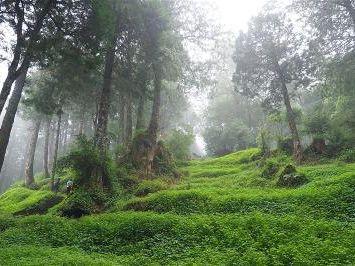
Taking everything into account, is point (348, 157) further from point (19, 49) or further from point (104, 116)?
point (19, 49)

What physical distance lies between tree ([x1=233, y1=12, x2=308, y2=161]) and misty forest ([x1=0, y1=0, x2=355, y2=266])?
0.09 metres

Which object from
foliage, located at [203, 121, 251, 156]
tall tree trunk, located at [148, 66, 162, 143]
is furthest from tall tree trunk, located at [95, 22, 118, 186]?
foliage, located at [203, 121, 251, 156]

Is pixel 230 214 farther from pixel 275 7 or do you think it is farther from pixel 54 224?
pixel 275 7

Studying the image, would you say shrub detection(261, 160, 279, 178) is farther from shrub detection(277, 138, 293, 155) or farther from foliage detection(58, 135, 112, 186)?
foliage detection(58, 135, 112, 186)

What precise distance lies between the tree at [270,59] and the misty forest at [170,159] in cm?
9

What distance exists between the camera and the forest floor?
9.91 meters

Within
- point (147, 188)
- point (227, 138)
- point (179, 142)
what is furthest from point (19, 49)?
point (227, 138)

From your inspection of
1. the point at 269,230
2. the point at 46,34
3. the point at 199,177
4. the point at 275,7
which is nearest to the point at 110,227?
the point at 269,230

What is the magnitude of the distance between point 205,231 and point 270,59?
19421mm

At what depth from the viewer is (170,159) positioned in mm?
25906

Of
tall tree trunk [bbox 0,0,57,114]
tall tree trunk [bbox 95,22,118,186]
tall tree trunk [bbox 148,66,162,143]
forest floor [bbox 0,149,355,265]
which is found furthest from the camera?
tall tree trunk [bbox 148,66,162,143]

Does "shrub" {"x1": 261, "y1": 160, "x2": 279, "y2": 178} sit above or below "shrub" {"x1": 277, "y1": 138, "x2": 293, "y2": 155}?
below

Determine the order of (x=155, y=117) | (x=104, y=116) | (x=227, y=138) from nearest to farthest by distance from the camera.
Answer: (x=104, y=116) → (x=155, y=117) → (x=227, y=138)

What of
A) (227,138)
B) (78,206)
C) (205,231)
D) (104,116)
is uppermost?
(227,138)
